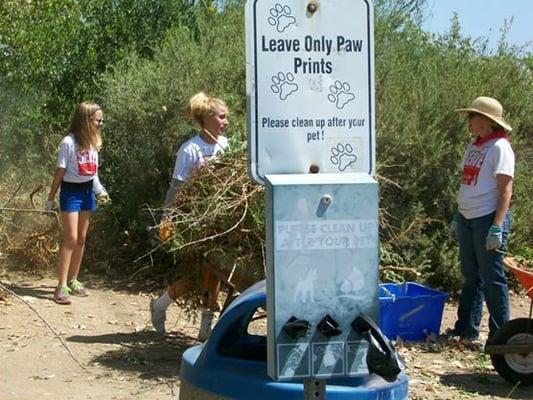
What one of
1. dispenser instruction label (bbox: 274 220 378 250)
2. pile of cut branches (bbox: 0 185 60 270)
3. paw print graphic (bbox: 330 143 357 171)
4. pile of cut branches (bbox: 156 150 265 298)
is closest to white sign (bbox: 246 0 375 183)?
paw print graphic (bbox: 330 143 357 171)

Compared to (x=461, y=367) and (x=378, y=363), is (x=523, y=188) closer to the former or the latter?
(x=461, y=367)

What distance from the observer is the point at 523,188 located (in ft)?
31.1

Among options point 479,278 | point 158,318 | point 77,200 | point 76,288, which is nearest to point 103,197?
point 77,200

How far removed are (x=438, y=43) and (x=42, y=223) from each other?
14.8 feet

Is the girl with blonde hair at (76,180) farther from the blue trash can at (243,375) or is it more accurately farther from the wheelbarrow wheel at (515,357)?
the blue trash can at (243,375)

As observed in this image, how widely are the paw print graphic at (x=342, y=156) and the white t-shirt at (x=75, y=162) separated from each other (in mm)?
5674

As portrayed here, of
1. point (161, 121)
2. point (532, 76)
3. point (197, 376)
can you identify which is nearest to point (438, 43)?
point (532, 76)

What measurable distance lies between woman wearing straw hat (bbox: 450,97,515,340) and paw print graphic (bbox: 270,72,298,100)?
12.9 feet

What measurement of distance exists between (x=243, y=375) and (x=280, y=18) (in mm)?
1414

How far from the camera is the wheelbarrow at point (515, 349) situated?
6574mm

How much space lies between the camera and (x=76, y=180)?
8.84m

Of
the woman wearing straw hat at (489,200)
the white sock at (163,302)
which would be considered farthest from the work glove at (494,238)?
the white sock at (163,302)

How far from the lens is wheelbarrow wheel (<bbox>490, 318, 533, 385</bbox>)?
261 inches

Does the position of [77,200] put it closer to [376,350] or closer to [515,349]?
[515,349]
